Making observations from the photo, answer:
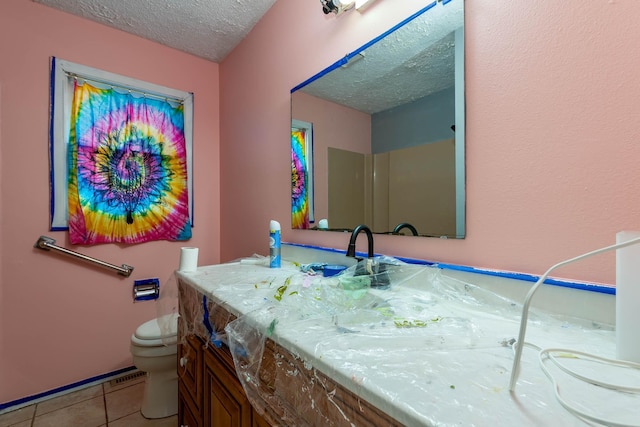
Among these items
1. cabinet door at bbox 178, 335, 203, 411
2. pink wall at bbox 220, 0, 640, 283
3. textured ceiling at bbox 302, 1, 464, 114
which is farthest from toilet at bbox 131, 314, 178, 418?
textured ceiling at bbox 302, 1, 464, 114

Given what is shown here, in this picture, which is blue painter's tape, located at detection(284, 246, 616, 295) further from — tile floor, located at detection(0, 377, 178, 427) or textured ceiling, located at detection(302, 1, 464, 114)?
tile floor, located at detection(0, 377, 178, 427)

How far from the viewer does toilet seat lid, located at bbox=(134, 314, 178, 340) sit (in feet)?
4.41

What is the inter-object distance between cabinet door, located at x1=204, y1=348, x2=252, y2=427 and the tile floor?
29.8 inches

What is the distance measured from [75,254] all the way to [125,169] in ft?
1.96

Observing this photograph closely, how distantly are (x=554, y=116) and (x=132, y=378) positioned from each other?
8.36ft

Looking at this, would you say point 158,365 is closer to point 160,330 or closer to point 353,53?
point 160,330

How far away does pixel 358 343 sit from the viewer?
54 cm

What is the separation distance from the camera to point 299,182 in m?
1.51

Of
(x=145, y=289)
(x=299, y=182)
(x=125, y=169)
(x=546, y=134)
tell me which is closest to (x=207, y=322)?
(x=299, y=182)

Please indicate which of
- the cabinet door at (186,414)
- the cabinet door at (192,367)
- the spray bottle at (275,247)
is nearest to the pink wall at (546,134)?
the spray bottle at (275,247)

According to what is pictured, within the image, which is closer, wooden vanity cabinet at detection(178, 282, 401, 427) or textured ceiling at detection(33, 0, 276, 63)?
wooden vanity cabinet at detection(178, 282, 401, 427)

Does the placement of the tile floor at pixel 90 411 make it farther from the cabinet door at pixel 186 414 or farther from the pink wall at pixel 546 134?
the pink wall at pixel 546 134

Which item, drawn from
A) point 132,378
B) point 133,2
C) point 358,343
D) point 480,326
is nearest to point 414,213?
A: point 480,326

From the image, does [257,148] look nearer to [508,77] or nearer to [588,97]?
[508,77]
